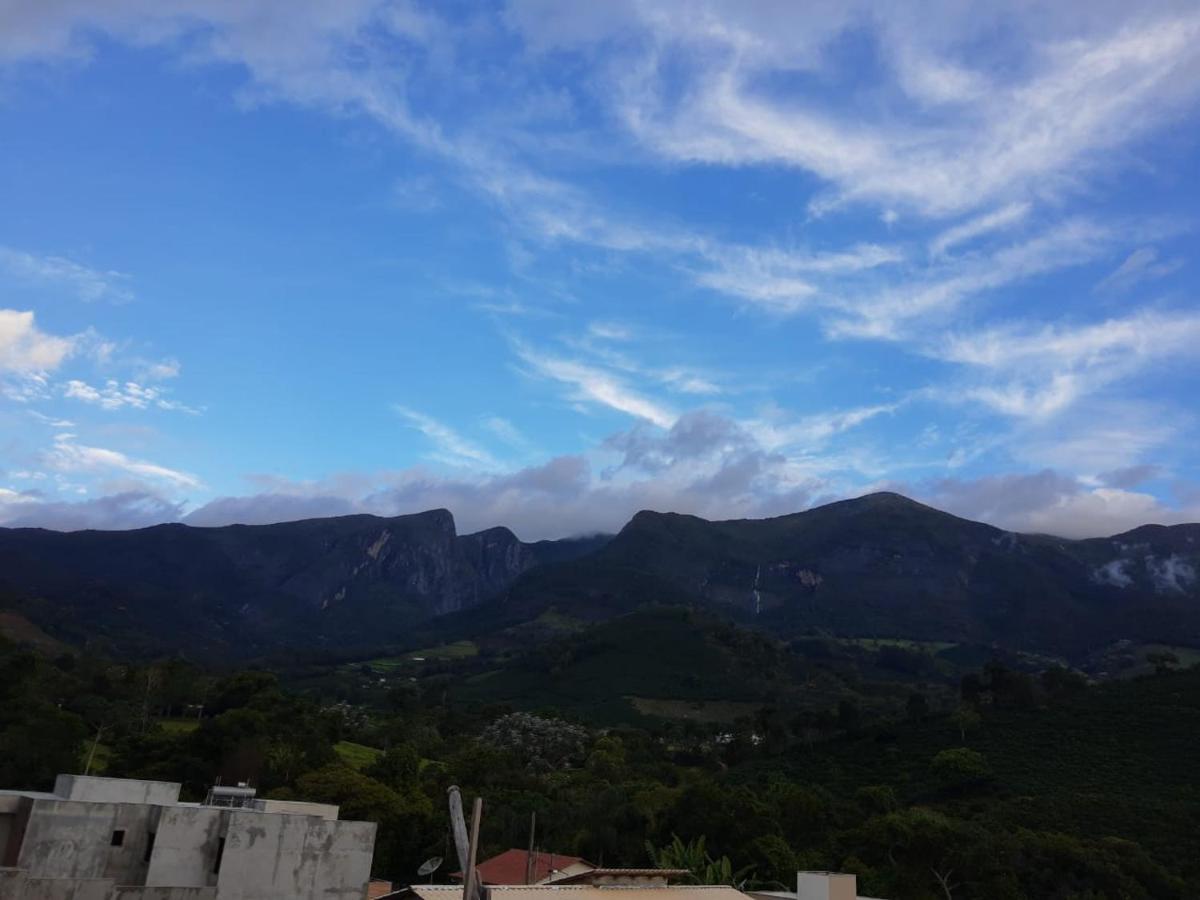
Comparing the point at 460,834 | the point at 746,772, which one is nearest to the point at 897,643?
the point at 746,772

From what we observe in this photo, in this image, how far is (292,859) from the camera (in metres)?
23.3

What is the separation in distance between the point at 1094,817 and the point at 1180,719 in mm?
22464

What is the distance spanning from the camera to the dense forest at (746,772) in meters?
40.7

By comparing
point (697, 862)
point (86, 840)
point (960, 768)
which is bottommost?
→ point (697, 862)

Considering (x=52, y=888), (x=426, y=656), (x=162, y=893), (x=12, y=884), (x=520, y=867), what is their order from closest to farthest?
(x=12, y=884) < (x=52, y=888) < (x=162, y=893) < (x=520, y=867) < (x=426, y=656)

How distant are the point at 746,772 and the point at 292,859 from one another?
187 ft

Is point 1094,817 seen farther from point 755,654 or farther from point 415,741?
point 755,654

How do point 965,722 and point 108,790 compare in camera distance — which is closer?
point 108,790

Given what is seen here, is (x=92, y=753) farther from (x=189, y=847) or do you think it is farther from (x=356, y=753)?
(x=189, y=847)

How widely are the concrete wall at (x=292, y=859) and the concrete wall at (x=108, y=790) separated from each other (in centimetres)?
576

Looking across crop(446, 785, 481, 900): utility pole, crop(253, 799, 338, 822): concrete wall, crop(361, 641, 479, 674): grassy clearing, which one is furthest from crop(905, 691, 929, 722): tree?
crop(361, 641, 479, 674): grassy clearing

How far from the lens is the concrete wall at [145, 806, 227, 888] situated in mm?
22766

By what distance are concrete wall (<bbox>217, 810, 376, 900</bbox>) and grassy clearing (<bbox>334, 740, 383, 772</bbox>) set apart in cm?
3448

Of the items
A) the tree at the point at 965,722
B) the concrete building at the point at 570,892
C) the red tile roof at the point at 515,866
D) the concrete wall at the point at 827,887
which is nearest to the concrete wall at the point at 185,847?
the concrete building at the point at 570,892
